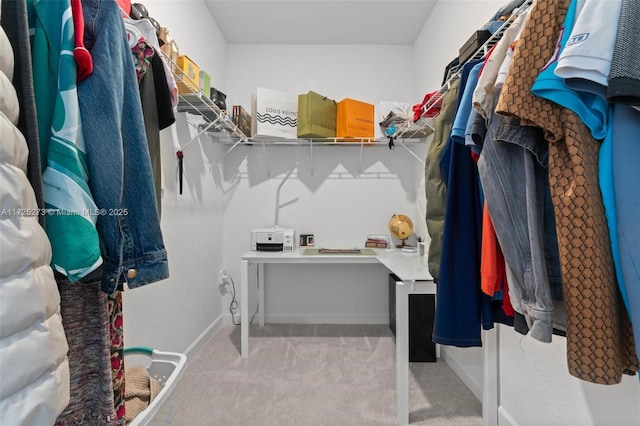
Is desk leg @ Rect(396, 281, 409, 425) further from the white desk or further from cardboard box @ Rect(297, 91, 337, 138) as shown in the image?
cardboard box @ Rect(297, 91, 337, 138)

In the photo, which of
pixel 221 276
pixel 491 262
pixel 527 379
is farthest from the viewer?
pixel 221 276

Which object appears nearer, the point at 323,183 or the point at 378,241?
the point at 378,241

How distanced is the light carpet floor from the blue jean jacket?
48.5 inches

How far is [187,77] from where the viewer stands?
5.06 feet

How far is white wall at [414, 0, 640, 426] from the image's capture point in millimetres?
914

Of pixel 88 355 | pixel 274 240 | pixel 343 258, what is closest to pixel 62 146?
pixel 88 355

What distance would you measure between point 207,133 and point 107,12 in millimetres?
1833

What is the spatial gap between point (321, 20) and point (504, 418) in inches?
116

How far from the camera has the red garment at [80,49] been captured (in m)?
0.58

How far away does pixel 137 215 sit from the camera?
27.2 inches

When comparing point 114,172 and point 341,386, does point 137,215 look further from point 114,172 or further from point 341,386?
point 341,386

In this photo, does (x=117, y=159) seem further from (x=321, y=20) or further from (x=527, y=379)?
(x=321, y=20)

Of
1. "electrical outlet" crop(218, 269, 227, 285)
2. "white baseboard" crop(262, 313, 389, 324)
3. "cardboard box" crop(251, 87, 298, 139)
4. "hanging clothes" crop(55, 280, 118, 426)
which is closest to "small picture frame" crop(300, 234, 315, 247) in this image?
"white baseboard" crop(262, 313, 389, 324)

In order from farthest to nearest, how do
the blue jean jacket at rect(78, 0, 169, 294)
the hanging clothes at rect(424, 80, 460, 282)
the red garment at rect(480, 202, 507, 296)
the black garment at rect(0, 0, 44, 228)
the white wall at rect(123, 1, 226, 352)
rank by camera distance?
the white wall at rect(123, 1, 226, 352) < the hanging clothes at rect(424, 80, 460, 282) < the red garment at rect(480, 202, 507, 296) < the blue jean jacket at rect(78, 0, 169, 294) < the black garment at rect(0, 0, 44, 228)
